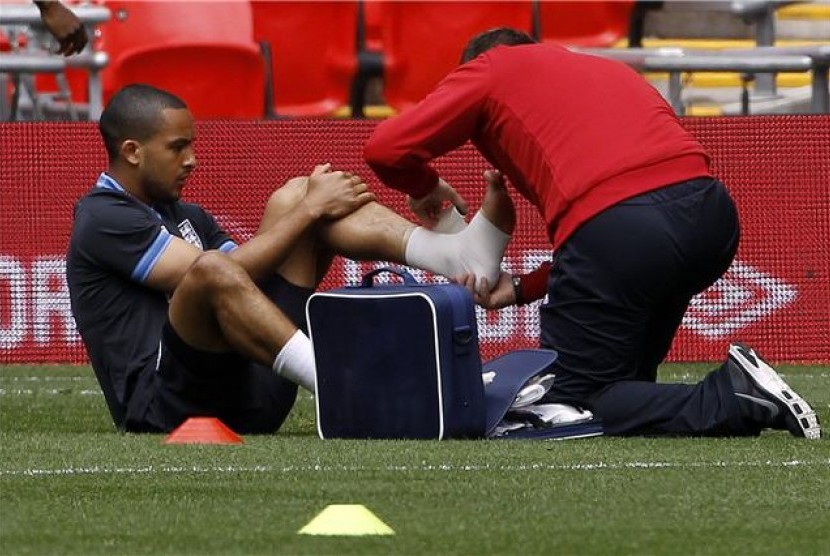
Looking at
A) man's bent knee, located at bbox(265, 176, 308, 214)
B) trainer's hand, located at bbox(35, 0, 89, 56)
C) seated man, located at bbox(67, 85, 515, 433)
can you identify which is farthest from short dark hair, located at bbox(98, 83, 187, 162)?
trainer's hand, located at bbox(35, 0, 89, 56)

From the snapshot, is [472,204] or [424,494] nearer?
[424,494]

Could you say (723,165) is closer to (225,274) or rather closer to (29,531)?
(225,274)

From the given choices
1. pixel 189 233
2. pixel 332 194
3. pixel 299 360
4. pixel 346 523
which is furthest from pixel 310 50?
pixel 346 523

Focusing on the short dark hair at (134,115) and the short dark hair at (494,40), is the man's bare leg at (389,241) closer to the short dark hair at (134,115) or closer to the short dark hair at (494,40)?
the short dark hair at (494,40)

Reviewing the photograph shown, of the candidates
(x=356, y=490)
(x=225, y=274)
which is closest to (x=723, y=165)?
(x=225, y=274)

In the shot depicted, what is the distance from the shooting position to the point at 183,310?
5.93m

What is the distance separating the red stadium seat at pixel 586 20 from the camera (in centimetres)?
1267

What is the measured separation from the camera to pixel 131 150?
6.47 m

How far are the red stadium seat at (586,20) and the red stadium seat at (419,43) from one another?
0.82 metres

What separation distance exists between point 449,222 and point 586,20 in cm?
643

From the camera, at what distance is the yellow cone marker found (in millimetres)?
4051

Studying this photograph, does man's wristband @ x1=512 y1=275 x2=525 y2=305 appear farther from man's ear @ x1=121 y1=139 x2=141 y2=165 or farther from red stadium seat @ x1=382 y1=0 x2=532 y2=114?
red stadium seat @ x1=382 y1=0 x2=532 y2=114

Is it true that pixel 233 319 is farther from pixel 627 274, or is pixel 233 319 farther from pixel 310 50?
pixel 310 50

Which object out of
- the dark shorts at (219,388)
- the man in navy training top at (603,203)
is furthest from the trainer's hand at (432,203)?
the dark shorts at (219,388)
